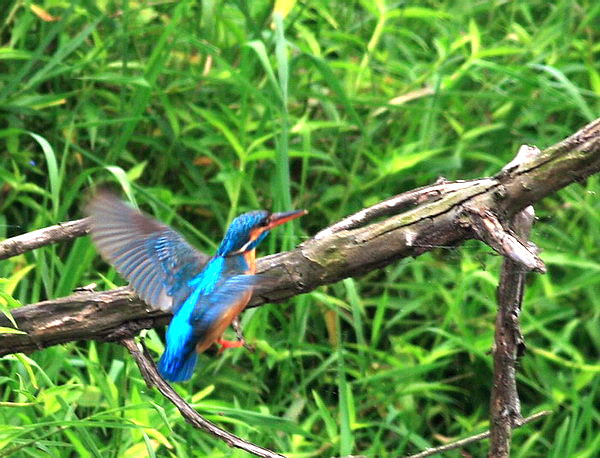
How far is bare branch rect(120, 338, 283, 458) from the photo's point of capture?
1.85 m

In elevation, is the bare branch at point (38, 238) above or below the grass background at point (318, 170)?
above

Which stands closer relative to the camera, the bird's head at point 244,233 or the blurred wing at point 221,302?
the blurred wing at point 221,302

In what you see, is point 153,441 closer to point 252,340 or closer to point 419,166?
point 252,340

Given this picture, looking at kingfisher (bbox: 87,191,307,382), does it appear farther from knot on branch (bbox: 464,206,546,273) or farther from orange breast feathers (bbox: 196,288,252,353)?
knot on branch (bbox: 464,206,546,273)

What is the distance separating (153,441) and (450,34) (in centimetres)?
191

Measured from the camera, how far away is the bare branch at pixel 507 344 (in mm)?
1920

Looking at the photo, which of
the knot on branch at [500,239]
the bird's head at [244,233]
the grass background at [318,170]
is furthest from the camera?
Result: the grass background at [318,170]

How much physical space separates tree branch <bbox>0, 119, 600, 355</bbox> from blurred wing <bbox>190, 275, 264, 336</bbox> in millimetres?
135

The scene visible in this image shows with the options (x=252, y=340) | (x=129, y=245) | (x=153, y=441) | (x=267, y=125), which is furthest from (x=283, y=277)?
(x=267, y=125)

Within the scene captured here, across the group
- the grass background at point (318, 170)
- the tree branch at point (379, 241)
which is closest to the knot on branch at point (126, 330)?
the tree branch at point (379, 241)

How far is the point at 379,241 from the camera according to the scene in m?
1.84

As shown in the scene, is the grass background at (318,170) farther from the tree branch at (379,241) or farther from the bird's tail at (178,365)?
the bird's tail at (178,365)

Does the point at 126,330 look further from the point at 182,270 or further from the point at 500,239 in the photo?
the point at 500,239

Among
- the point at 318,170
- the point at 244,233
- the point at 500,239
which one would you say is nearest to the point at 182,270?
the point at 244,233
